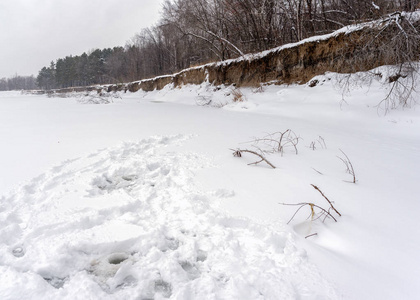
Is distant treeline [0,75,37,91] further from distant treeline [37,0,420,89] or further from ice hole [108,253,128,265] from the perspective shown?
ice hole [108,253,128,265]

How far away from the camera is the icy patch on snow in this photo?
3.00 feet

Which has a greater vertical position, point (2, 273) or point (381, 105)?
point (381, 105)

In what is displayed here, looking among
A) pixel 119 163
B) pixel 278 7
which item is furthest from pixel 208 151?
pixel 278 7

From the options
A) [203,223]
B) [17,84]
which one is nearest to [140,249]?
[203,223]

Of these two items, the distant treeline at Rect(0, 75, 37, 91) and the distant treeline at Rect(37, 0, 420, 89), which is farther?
the distant treeline at Rect(0, 75, 37, 91)

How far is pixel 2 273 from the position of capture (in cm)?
92

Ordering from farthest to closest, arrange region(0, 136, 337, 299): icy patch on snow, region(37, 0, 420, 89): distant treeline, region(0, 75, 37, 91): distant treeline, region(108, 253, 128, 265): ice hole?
1. region(0, 75, 37, 91): distant treeline
2. region(37, 0, 420, 89): distant treeline
3. region(108, 253, 128, 265): ice hole
4. region(0, 136, 337, 299): icy patch on snow

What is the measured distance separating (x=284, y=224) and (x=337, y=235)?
30 centimetres

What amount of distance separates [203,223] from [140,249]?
398 mm

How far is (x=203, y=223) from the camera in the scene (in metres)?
1.35

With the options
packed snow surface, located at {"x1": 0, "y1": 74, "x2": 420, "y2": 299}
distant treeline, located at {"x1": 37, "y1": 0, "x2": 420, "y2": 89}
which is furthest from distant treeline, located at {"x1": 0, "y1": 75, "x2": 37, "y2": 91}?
packed snow surface, located at {"x1": 0, "y1": 74, "x2": 420, "y2": 299}

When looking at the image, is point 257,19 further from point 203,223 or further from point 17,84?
point 17,84

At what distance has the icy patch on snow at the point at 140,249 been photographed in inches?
36.0

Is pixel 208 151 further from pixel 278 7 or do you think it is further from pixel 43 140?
pixel 278 7
